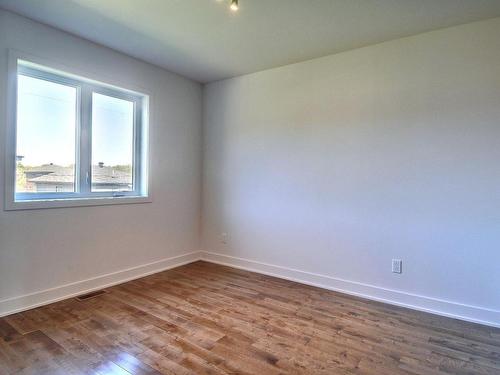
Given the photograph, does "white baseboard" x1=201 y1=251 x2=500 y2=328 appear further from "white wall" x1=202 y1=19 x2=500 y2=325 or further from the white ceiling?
the white ceiling

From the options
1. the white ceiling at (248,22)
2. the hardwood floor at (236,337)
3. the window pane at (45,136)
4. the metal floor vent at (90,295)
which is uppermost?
the white ceiling at (248,22)

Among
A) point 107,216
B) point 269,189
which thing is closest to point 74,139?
point 107,216

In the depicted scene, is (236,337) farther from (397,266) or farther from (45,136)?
(45,136)

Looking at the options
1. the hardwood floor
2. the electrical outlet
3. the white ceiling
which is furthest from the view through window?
the electrical outlet

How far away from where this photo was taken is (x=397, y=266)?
2875 millimetres

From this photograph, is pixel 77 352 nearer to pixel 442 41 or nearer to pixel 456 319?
pixel 456 319

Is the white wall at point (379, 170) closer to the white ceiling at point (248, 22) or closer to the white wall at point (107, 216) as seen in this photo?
the white ceiling at point (248, 22)

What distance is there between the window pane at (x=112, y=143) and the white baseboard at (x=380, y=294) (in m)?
1.76

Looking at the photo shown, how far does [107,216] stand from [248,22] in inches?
94.8

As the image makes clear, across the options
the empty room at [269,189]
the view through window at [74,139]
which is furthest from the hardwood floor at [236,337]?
the view through window at [74,139]

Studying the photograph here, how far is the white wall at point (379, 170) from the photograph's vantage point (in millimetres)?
2541

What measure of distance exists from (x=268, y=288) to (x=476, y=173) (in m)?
2.23

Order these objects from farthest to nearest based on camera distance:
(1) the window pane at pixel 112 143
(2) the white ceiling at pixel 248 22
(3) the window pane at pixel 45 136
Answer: (1) the window pane at pixel 112 143, (3) the window pane at pixel 45 136, (2) the white ceiling at pixel 248 22

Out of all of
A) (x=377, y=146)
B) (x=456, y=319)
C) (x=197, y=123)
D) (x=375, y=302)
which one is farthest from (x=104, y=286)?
(x=456, y=319)
